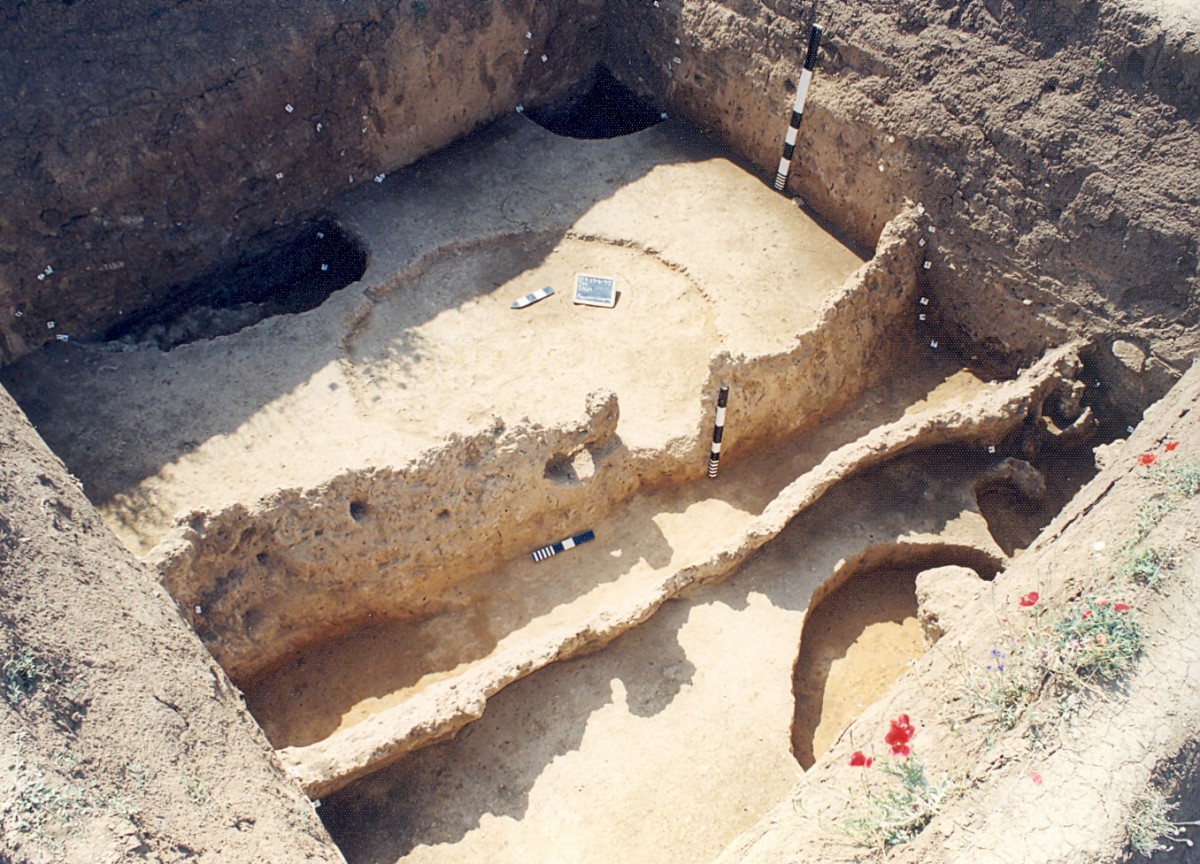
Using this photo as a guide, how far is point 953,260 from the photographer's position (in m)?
8.98

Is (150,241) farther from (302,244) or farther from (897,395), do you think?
(897,395)

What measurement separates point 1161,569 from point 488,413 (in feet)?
17.4

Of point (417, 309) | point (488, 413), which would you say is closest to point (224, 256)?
point (417, 309)

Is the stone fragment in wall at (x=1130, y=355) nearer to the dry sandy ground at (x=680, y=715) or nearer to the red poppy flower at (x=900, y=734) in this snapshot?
the dry sandy ground at (x=680, y=715)

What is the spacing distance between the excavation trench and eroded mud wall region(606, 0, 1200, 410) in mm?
402

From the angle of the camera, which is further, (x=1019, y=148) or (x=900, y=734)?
(x=1019, y=148)

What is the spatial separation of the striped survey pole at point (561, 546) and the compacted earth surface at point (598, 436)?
72 mm

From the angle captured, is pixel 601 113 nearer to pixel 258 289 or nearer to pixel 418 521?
pixel 258 289

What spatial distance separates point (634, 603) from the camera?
6629mm

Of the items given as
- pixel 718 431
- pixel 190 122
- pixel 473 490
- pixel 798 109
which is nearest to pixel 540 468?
pixel 473 490

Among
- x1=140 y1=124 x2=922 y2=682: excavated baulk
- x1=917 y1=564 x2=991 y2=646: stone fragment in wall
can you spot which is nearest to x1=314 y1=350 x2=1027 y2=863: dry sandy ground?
x1=140 y1=124 x2=922 y2=682: excavated baulk

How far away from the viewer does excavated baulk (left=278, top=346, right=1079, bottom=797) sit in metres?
5.76

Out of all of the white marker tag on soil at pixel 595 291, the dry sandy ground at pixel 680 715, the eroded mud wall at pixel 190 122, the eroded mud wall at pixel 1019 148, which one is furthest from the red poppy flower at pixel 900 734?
the eroded mud wall at pixel 190 122

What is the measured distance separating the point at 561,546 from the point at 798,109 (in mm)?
5235
